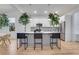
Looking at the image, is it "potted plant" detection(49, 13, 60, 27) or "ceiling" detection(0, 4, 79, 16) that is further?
Result: "potted plant" detection(49, 13, 60, 27)

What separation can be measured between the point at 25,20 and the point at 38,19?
5807 millimetres

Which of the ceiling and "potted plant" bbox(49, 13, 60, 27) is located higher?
the ceiling

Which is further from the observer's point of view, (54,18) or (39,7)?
(39,7)

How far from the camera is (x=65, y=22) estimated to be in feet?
41.4

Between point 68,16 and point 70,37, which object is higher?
point 68,16

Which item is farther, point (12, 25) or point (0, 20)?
point (12, 25)

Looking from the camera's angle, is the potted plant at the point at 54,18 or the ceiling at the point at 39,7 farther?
the potted plant at the point at 54,18

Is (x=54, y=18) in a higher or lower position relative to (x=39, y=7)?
lower

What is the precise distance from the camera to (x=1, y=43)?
10.6m

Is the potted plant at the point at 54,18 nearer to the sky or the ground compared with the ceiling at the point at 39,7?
nearer to the ground
